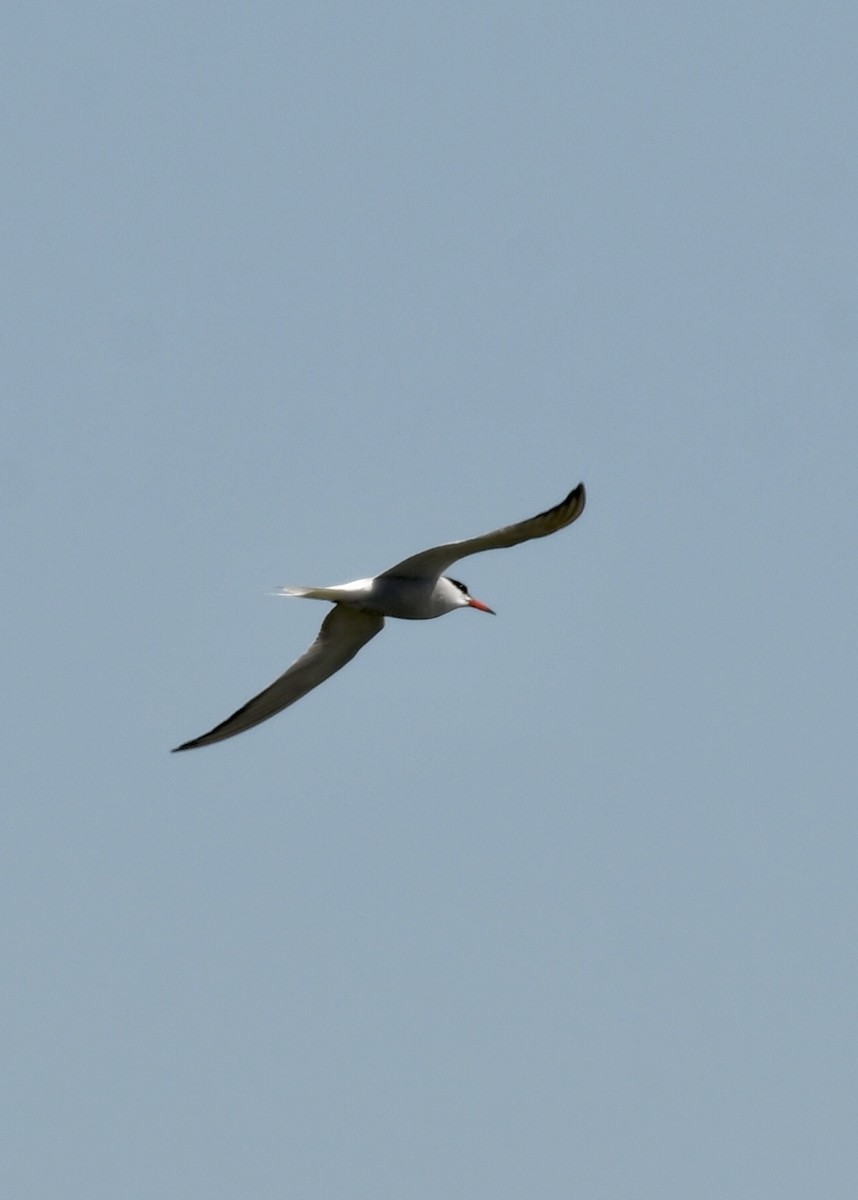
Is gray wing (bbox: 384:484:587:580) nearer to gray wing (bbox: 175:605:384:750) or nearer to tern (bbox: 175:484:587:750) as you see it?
tern (bbox: 175:484:587:750)

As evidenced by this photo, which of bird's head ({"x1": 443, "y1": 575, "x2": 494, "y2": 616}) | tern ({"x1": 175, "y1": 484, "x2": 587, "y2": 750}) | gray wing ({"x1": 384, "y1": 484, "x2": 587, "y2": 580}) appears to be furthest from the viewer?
bird's head ({"x1": 443, "y1": 575, "x2": 494, "y2": 616})

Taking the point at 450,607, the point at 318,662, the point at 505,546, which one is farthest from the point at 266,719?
the point at 505,546

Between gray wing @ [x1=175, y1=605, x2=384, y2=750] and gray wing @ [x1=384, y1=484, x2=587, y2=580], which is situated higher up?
gray wing @ [x1=384, y1=484, x2=587, y2=580]

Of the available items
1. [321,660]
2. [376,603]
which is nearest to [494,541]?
[376,603]

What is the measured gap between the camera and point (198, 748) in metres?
18.8

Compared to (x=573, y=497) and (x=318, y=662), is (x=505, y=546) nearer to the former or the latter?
(x=573, y=497)

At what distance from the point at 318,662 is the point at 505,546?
3.24m

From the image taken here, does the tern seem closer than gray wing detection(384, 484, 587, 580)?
No

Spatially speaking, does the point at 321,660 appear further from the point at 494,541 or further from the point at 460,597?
the point at 494,541

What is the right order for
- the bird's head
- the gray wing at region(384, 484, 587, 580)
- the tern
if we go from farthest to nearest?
the bird's head → the tern → the gray wing at region(384, 484, 587, 580)

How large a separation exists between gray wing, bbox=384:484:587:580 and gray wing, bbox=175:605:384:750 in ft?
3.69

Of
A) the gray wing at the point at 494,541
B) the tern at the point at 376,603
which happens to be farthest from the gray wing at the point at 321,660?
the gray wing at the point at 494,541

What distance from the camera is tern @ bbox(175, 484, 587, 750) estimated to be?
55.4 feet

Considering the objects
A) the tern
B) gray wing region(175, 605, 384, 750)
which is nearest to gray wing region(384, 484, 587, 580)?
the tern
